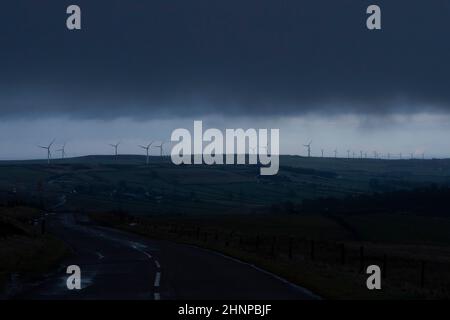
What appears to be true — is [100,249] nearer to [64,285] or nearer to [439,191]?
[64,285]

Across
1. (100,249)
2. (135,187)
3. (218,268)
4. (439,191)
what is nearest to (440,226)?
(439,191)

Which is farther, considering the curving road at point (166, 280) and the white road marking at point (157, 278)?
the white road marking at point (157, 278)

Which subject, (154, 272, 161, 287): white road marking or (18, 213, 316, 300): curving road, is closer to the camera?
(18, 213, 316, 300): curving road

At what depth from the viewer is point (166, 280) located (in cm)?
2589

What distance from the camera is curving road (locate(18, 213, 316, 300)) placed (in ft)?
69.4

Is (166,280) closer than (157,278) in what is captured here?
Yes

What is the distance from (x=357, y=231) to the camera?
3627 inches

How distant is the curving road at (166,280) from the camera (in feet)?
69.4
